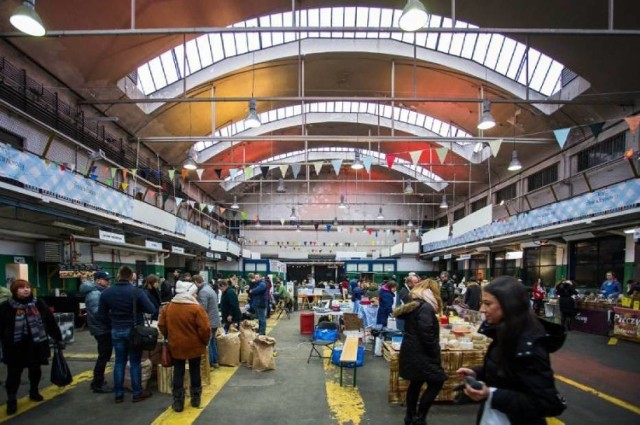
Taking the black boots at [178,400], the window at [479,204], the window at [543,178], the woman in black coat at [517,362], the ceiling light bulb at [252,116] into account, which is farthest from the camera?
the window at [479,204]

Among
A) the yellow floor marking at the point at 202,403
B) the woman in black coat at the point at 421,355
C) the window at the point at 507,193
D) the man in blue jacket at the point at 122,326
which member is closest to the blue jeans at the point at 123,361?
the man in blue jacket at the point at 122,326

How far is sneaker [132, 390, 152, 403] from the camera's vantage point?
16.4 feet

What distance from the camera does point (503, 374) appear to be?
1839 millimetres

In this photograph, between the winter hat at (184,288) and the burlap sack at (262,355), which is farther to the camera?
the burlap sack at (262,355)

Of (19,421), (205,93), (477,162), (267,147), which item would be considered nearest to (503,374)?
(19,421)

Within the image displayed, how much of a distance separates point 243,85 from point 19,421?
13.3m

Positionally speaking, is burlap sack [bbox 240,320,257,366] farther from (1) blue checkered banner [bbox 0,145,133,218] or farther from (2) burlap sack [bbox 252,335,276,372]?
(1) blue checkered banner [bbox 0,145,133,218]

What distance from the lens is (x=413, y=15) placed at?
4980 millimetres

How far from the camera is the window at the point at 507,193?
21142mm

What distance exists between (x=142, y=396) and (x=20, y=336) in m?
1.53

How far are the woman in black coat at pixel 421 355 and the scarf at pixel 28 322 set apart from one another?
161 inches

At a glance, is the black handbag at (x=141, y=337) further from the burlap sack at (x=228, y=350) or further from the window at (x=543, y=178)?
the window at (x=543, y=178)

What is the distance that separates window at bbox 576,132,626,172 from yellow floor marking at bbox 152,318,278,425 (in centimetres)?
1331

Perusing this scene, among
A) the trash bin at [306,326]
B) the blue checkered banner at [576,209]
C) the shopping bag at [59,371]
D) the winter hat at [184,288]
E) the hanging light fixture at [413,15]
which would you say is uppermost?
the hanging light fixture at [413,15]
